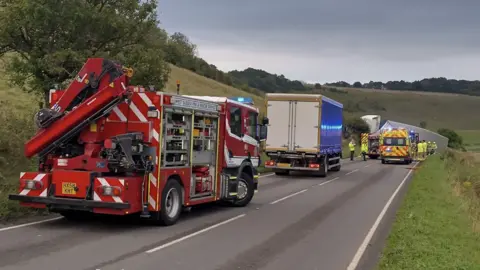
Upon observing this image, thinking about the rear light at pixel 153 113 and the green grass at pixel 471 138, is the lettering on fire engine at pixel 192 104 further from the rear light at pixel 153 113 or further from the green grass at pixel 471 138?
the green grass at pixel 471 138

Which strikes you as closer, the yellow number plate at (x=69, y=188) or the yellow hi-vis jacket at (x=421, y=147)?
the yellow number plate at (x=69, y=188)

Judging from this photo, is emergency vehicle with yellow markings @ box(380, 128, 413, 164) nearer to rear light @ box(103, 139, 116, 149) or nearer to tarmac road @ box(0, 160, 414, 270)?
tarmac road @ box(0, 160, 414, 270)

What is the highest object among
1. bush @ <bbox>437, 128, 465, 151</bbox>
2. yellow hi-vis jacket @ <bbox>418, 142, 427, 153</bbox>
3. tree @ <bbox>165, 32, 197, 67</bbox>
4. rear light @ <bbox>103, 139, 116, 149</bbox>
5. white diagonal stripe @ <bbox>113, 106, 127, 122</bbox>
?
tree @ <bbox>165, 32, 197, 67</bbox>

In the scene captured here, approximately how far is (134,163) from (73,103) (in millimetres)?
1750

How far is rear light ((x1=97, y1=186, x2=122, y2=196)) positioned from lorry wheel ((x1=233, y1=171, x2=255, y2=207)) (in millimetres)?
4918

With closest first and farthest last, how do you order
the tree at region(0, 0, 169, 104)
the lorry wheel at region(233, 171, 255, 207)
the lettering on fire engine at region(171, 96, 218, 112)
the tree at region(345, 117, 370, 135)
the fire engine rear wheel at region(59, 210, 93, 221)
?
the lettering on fire engine at region(171, 96, 218, 112) → the fire engine rear wheel at region(59, 210, 93, 221) → the lorry wheel at region(233, 171, 255, 207) → the tree at region(0, 0, 169, 104) → the tree at region(345, 117, 370, 135)

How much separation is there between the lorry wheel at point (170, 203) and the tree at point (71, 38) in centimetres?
817

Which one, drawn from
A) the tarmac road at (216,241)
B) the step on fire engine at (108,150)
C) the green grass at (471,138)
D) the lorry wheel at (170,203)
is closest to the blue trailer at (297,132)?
the tarmac road at (216,241)

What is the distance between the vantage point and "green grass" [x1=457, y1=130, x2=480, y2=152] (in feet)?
310

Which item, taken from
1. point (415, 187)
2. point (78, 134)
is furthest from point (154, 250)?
point (415, 187)

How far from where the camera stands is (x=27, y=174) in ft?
36.3

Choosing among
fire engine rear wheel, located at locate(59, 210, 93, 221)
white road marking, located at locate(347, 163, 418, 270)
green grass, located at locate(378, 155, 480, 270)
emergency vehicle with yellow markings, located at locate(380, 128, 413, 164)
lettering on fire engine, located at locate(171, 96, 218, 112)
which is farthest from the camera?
emergency vehicle with yellow markings, located at locate(380, 128, 413, 164)

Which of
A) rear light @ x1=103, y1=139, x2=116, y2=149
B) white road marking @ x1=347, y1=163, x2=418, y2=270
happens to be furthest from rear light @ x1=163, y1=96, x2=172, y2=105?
white road marking @ x1=347, y1=163, x2=418, y2=270

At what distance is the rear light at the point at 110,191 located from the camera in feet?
34.7
